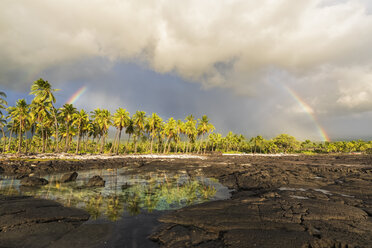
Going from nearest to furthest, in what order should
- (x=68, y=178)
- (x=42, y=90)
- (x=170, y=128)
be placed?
(x=68, y=178) < (x=42, y=90) < (x=170, y=128)

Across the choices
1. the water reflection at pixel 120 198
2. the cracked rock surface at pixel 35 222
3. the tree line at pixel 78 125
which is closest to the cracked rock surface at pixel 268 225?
the water reflection at pixel 120 198

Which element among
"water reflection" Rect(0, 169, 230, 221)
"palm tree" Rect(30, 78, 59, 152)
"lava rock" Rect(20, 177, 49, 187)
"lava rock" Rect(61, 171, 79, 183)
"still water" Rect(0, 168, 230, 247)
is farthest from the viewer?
"palm tree" Rect(30, 78, 59, 152)

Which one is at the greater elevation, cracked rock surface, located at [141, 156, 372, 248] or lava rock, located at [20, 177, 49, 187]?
cracked rock surface, located at [141, 156, 372, 248]

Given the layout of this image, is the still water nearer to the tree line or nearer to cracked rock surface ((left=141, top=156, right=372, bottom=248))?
cracked rock surface ((left=141, top=156, right=372, bottom=248))

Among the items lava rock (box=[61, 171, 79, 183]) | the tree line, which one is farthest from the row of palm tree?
lava rock (box=[61, 171, 79, 183])

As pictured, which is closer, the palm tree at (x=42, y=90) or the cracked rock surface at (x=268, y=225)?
the cracked rock surface at (x=268, y=225)

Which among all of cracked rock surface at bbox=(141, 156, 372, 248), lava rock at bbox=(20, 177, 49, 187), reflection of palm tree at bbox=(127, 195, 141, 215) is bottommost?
reflection of palm tree at bbox=(127, 195, 141, 215)

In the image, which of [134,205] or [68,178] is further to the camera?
[68,178]

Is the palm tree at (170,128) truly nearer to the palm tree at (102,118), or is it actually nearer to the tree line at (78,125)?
the tree line at (78,125)

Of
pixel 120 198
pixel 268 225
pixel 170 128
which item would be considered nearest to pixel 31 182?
pixel 120 198

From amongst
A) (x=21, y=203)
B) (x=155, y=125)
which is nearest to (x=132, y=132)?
(x=155, y=125)

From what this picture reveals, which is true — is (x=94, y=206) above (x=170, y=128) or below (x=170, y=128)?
below

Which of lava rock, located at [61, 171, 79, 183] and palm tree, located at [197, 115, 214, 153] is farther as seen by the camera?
palm tree, located at [197, 115, 214, 153]

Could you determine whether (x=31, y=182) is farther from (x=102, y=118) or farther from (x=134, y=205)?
(x=102, y=118)
